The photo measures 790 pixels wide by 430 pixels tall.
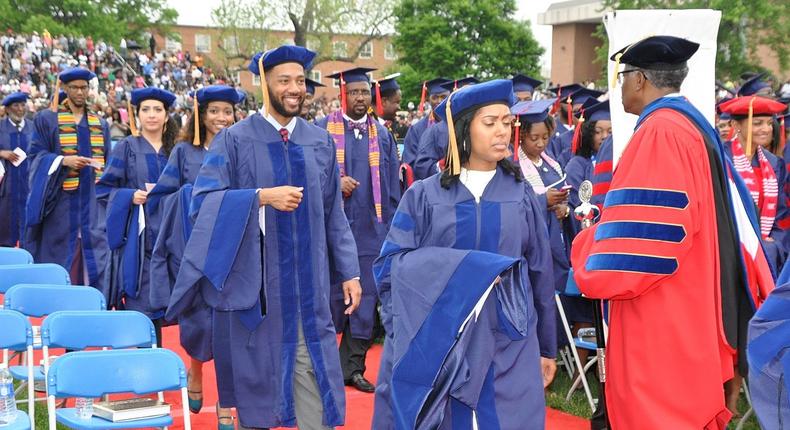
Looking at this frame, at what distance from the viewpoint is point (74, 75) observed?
25.0 feet

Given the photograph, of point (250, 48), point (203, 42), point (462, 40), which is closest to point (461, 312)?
point (462, 40)

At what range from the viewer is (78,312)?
16.7 ft

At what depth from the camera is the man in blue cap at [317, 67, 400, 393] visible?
6.84m

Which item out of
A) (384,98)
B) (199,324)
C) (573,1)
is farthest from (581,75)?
(199,324)

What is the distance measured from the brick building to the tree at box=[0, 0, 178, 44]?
2.03 meters

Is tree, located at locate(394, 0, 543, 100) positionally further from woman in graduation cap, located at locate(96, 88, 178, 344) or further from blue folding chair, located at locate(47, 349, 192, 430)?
blue folding chair, located at locate(47, 349, 192, 430)

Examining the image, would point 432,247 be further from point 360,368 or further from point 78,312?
point 360,368

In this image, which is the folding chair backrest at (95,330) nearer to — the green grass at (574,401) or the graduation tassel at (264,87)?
the graduation tassel at (264,87)

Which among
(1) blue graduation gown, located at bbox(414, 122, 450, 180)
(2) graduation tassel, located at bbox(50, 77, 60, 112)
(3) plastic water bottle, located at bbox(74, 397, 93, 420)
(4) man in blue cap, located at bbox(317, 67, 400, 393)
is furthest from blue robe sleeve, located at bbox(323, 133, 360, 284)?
(2) graduation tassel, located at bbox(50, 77, 60, 112)

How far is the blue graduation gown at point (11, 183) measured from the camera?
1125 cm

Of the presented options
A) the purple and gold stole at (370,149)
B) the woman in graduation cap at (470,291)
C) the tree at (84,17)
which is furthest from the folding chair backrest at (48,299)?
the tree at (84,17)

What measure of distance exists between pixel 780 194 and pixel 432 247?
3.71 meters

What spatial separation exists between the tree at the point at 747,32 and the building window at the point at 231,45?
1083 inches

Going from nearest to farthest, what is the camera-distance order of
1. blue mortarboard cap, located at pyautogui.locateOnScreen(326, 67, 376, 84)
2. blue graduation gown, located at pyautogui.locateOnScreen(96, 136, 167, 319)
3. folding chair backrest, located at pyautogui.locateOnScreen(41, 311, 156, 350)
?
folding chair backrest, located at pyautogui.locateOnScreen(41, 311, 156, 350)
blue graduation gown, located at pyautogui.locateOnScreen(96, 136, 167, 319)
blue mortarboard cap, located at pyautogui.locateOnScreen(326, 67, 376, 84)
